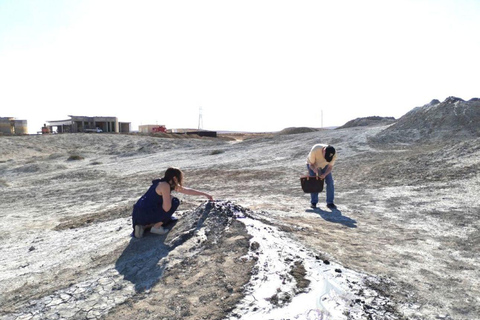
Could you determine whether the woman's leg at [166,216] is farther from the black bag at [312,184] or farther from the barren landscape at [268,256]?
the black bag at [312,184]

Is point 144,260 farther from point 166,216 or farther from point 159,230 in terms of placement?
point 166,216

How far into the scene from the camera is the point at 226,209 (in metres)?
5.16

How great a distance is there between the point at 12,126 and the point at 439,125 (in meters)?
43.7

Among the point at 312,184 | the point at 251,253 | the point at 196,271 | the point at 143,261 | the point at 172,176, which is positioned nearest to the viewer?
the point at 196,271

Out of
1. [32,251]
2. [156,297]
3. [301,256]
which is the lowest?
[32,251]

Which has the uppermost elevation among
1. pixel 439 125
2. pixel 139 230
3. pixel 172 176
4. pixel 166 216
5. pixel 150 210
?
pixel 439 125

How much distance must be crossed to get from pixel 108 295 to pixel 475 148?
1092cm

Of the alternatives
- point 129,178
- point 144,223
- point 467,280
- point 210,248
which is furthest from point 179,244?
point 129,178

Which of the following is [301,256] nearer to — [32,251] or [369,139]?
[32,251]

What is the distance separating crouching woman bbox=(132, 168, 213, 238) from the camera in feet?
16.6

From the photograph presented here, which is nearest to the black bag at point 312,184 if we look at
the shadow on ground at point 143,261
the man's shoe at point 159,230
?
the man's shoe at point 159,230

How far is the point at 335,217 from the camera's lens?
255 inches

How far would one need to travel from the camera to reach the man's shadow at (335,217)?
603cm

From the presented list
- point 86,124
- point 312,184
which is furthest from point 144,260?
point 86,124
